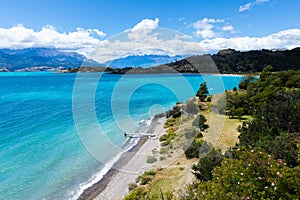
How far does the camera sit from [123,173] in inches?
866

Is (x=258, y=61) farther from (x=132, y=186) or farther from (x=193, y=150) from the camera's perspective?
(x=132, y=186)

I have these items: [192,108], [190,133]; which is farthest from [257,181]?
[192,108]

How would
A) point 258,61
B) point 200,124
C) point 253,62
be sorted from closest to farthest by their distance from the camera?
point 200,124 → point 258,61 → point 253,62

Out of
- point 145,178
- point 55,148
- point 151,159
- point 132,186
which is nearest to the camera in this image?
point 132,186

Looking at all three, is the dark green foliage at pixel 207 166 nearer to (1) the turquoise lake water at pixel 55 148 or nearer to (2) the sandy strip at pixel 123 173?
(2) the sandy strip at pixel 123 173

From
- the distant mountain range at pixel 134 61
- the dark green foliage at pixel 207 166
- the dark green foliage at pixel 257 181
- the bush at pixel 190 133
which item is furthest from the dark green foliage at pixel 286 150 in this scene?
the bush at pixel 190 133

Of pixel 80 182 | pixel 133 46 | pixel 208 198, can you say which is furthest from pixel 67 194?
pixel 208 198

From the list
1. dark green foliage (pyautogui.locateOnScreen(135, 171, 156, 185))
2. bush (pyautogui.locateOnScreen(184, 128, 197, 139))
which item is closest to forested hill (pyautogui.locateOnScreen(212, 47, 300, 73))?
bush (pyautogui.locateOnScreen(184, 128, 197, 139))

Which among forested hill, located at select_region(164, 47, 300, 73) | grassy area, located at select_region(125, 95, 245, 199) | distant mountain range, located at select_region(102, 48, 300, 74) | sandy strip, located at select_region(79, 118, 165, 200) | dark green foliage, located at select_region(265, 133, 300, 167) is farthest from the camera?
forested hill, located at select_region(164, 47, 300, 73)

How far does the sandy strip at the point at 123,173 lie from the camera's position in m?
18.1

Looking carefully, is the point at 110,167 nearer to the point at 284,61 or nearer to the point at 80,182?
the point at 80,182

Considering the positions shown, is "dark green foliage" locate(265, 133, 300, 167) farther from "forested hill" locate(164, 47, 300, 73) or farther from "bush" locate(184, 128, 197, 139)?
"forested hill" locate(164, 47, 300, 73)

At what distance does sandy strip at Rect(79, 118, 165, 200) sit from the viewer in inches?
714

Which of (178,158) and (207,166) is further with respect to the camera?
(178,158)
